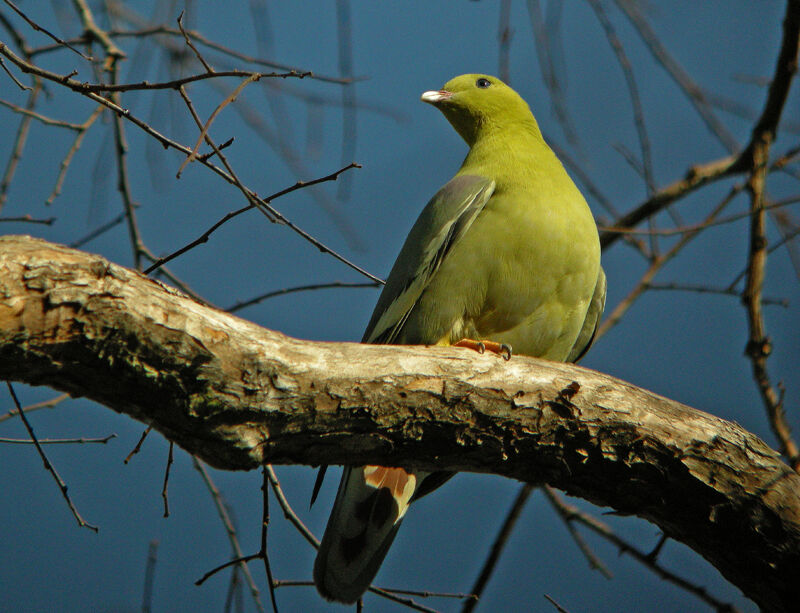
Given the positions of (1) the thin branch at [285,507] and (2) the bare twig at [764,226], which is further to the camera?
(2) the bare twig at [764,226]

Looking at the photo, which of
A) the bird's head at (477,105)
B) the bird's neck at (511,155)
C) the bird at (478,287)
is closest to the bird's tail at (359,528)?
the bird at (478,287)

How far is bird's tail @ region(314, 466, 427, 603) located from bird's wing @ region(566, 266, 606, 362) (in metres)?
1.11

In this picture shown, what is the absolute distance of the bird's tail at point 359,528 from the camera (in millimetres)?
2621

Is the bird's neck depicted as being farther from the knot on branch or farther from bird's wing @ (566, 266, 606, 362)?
the knot on branch

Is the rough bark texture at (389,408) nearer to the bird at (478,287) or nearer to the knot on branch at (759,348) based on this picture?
the bird at (478,287)

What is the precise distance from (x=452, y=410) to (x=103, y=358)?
3.01 feet

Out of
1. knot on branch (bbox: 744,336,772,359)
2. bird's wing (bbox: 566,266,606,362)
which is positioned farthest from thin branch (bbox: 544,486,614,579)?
knot on branch (bbox: 744,336,772,359)

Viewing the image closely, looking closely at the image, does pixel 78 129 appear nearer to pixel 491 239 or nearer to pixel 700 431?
pixel 491 239

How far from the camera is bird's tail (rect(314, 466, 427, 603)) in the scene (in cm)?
262

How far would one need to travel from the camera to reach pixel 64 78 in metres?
1.86

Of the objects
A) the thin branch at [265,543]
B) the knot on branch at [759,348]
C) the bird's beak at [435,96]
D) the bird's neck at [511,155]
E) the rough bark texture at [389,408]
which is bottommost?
the thin branch at [265,543]

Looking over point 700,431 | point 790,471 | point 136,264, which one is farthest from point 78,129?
point 790,471

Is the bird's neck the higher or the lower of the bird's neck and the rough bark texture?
the higher

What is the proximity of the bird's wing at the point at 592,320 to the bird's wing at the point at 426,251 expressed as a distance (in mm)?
662
